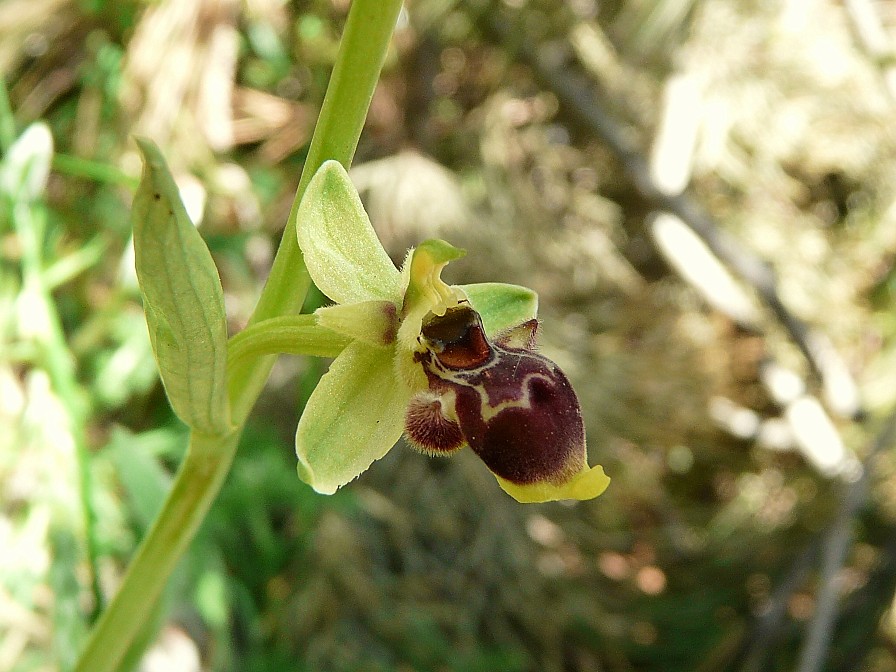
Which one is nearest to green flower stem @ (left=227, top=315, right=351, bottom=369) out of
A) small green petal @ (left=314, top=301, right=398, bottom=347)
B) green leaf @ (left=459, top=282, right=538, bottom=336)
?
small green petal @ (left=314, top=301, right=398, bottom=347)

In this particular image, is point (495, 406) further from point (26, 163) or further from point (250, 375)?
point (26, 163)

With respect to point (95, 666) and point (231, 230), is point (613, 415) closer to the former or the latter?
point (231, 230)

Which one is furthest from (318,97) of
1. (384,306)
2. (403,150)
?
(384,306)

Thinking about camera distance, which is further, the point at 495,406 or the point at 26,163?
the point at 26,163

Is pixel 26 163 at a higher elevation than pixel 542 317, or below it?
below

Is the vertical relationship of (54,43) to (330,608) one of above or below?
above

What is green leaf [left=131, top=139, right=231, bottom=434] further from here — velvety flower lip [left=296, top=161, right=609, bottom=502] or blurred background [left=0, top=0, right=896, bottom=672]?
blurred background [left=0, top=0, right=896, bottom=672]

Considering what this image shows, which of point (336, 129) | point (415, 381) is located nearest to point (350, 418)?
point (415, 381)
